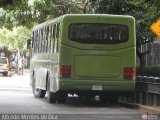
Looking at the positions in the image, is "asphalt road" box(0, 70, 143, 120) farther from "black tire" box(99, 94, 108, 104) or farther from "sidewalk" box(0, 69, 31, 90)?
"sidewalk" box(0, 69, 31, 90)

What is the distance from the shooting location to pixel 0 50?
7744 cm

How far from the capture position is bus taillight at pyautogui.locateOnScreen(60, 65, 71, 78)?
18469mm

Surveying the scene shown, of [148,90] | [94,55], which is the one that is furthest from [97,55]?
[148,90]

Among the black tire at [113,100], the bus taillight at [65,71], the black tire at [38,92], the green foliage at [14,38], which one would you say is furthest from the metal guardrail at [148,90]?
the green foliage at [14,38]

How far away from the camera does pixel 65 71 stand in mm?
18500

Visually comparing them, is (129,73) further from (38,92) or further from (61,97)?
(38,92)

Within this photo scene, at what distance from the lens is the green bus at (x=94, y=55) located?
18578mm

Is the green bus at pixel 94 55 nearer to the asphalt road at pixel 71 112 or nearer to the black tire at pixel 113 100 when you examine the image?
the asphalt road at pixel 71 112

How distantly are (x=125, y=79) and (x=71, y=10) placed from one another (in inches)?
540

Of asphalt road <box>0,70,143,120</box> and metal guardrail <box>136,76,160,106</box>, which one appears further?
metal guardrail <box>136,76,160,106</box>

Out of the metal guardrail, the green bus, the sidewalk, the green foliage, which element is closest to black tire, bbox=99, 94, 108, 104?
the green bus

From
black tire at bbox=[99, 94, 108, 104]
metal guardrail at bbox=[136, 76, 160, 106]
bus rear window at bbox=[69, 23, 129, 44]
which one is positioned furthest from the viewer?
black tire at bbox=[99, 94, 108, 104]

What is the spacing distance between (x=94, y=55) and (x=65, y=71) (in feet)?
3.77

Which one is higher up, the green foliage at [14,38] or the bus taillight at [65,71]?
the green foliage at [14,38]
